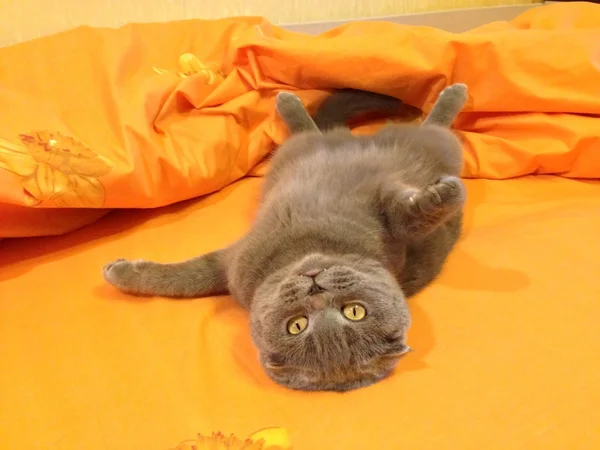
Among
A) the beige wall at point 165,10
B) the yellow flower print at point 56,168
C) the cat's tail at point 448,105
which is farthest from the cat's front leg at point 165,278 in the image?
the beige wall at point 165,10

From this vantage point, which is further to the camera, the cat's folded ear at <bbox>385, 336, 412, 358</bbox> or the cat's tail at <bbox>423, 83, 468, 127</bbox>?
the cat's tail at <bbox>423, 83, 468, 127</bbox>

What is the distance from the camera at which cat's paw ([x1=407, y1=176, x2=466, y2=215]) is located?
920 mm

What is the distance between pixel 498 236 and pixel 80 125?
3.19 ft

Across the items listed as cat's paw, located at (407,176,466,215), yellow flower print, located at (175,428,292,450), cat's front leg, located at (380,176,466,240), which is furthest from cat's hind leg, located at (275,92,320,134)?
yellow flower print, located at (175,428,292,450)

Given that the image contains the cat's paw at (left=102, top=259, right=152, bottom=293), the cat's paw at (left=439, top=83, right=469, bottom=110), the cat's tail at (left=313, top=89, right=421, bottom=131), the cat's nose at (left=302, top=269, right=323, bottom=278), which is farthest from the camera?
the cat's tail at (left=313, top=89, right=421, bottom=131)

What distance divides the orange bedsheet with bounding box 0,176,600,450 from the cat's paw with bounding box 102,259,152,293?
0.03 meters

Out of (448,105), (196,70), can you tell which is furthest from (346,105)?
(196,70)

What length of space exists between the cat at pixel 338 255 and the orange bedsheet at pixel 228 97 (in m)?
0.12

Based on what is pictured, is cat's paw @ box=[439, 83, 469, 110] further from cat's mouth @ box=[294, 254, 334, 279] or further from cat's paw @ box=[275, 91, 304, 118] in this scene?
cat's mouth @ box=[294, 254, 334, 279]

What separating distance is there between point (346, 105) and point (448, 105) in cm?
28

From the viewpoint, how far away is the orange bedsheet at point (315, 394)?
0.81m

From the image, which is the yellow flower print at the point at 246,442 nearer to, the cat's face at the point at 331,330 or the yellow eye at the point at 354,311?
the cat's face at the point at 331,330

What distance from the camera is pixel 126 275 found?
A: 1080 mm

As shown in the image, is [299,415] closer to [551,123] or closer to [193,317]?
[193,317]
